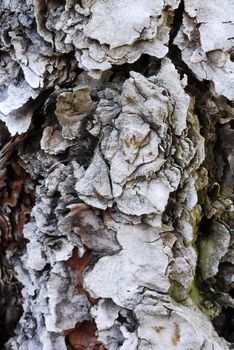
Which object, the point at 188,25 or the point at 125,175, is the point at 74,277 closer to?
the point at 125,175

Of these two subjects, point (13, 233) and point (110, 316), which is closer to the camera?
point (110, 316)

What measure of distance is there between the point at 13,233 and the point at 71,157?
0.72 feet

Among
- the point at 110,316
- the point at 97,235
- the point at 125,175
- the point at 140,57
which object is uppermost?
the point at 140,57

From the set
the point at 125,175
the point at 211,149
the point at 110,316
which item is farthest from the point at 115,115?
the point at 110,316

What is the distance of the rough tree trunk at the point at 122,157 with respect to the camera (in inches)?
29.7

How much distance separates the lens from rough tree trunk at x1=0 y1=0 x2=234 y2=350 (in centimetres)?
75

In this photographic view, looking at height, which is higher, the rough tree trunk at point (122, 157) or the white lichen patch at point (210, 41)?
the white lichen patch at point (210, 41)

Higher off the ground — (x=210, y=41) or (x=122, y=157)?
(x=210, y=41)

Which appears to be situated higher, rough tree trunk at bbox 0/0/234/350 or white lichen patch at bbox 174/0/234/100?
white lichen patch at bbox 174/0/234/100

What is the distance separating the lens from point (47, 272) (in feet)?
2.83

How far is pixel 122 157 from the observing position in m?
0.75

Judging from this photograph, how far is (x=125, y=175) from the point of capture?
748mm

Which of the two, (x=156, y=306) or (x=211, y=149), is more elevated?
(x=211, y=149)

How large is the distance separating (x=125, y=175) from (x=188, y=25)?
244mm
